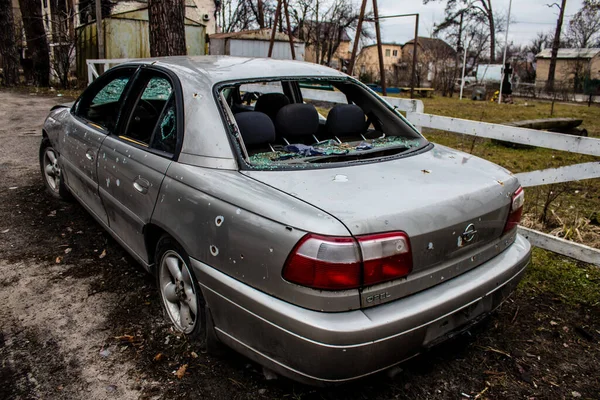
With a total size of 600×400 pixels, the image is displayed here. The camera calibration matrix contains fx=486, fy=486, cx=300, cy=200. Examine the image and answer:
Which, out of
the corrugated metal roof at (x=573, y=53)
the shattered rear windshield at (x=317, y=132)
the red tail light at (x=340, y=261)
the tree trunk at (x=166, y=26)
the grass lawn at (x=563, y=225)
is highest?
the corrugated metal roof at (x=573, y=53)

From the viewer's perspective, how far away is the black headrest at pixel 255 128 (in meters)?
2.82

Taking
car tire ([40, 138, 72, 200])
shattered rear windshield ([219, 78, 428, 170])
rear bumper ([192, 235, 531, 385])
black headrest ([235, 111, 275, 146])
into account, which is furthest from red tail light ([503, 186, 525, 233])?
car tire ([40, 138, 72, 200])

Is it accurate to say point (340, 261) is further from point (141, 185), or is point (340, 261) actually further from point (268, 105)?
point (268, 105)

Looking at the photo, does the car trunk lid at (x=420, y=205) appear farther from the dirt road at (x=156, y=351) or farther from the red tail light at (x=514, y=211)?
the dirt road at (x=156, y=351)

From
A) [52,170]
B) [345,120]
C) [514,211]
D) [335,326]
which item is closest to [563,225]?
[514,211]

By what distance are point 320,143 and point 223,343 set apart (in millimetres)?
1422

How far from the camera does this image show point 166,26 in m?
7.61

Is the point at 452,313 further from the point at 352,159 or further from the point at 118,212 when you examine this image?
the point at 118,212

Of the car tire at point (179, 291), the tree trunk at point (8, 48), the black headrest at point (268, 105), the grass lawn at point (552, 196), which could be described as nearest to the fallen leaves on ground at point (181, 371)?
the car tire at point (179, 291)

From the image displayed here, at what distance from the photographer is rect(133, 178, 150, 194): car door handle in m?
2.81

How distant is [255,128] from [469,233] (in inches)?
52.2

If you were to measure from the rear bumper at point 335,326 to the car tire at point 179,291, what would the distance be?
0.17 meters

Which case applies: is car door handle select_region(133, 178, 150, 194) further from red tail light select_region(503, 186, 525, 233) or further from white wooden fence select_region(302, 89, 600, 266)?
white wooden fence select_region(302, 89, 600, 266)

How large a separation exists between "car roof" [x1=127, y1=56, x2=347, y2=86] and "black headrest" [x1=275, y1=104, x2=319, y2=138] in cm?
23
